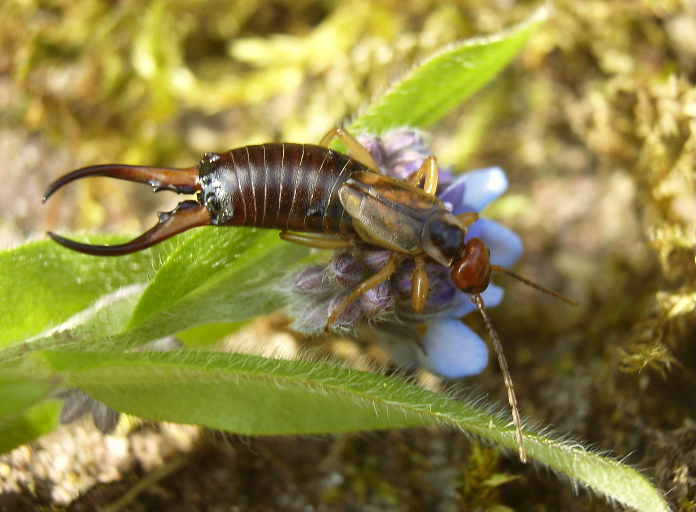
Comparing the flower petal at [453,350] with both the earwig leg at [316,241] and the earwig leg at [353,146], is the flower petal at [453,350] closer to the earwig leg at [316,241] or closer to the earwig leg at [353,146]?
the earwig leg at [316,241]

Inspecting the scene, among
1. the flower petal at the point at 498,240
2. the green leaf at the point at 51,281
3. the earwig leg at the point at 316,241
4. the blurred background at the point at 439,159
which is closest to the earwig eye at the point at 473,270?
the flower petal at the point at 498,240

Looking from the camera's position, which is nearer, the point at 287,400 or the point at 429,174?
the point at 287,400

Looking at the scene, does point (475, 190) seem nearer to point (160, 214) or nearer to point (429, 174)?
point (429, 174)

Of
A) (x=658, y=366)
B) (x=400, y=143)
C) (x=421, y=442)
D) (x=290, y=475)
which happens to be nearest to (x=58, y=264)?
(x=290, y=475)

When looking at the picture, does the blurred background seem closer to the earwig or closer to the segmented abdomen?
the earwig

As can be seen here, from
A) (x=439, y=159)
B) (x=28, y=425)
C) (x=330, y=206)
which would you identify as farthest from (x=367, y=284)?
(x=439, y=159)
